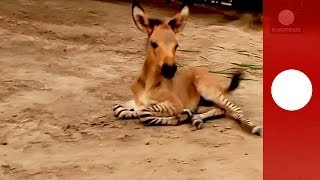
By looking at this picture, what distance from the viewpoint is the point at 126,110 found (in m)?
1.08

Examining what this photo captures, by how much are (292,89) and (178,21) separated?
1.54 ft

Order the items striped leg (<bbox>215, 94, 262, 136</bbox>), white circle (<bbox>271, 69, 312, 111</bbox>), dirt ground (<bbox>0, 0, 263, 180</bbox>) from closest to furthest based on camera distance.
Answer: white circle (<bbox>271, 69, 312, 111</bbox>) < dirt ground (<bbox>0, 0, 263, 180</bbox>) < striped leg (<bbox>215, 94, 262, 136</bbox>)

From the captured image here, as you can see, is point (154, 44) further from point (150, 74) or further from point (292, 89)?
point (292, 89)

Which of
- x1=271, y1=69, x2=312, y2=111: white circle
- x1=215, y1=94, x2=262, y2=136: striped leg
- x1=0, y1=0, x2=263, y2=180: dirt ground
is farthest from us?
x1=215, y1=94, x2=262, y2=136: striped leg

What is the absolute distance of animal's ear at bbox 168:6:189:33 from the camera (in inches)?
40.6

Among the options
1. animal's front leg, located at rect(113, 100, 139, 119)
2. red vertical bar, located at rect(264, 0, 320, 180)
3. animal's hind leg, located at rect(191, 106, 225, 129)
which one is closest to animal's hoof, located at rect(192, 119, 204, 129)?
animal's hind leg, located at rect(191, 106, 225, 129)

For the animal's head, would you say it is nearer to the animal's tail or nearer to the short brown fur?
the short brown fur

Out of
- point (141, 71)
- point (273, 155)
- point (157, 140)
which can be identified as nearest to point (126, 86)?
point (141, 71)

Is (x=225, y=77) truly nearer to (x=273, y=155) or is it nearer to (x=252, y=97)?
(x=252, y=97)

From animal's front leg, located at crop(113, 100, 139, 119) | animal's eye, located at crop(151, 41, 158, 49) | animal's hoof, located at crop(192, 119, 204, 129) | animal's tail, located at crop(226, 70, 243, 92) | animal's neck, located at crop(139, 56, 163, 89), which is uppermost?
animal's eye, located at crop(151, 41, 158, 49)

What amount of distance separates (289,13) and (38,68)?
0.71 m

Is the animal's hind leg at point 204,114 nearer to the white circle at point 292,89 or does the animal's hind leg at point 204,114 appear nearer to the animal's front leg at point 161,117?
the animal's front leg at point 161,117

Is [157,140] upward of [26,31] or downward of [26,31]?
downward

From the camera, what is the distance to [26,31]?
1350 millimetres
